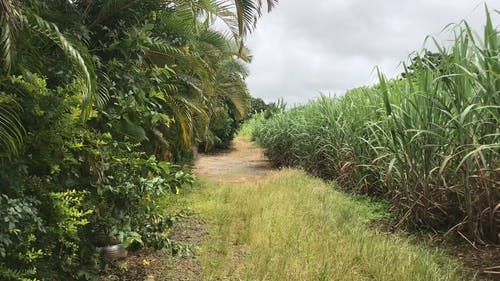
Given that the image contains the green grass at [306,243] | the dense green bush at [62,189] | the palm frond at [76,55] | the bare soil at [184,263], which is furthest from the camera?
the bare soil at [184,263]

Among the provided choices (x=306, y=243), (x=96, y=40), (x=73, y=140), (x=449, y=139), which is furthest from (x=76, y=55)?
(x=449, y=139)

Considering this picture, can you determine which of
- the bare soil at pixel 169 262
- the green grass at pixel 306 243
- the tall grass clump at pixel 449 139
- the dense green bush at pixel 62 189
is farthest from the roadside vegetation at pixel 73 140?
the tall grass clump at pixel 449 139

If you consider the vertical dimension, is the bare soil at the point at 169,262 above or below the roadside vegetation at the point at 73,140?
below

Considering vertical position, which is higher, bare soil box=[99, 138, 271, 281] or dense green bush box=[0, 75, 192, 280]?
dense green bush box=[0, 75, 192, 280]

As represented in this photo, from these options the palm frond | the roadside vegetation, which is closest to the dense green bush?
the roadside vegetation

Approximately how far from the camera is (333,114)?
24.3ft

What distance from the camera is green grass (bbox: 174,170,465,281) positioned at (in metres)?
2.92

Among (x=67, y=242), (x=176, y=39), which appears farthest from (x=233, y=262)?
(x=176, y=39)

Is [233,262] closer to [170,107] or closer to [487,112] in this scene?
[487,112]

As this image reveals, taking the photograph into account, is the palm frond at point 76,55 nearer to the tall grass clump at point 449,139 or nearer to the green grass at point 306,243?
the green grass at point 306,243

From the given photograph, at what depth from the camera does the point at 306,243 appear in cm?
354

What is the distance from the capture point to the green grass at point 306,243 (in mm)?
2916

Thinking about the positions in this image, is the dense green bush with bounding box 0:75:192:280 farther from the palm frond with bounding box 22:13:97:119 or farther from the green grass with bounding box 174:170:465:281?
the green grass with bounding box 174:170:465:281

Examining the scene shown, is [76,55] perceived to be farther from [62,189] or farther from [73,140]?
[62,189]
